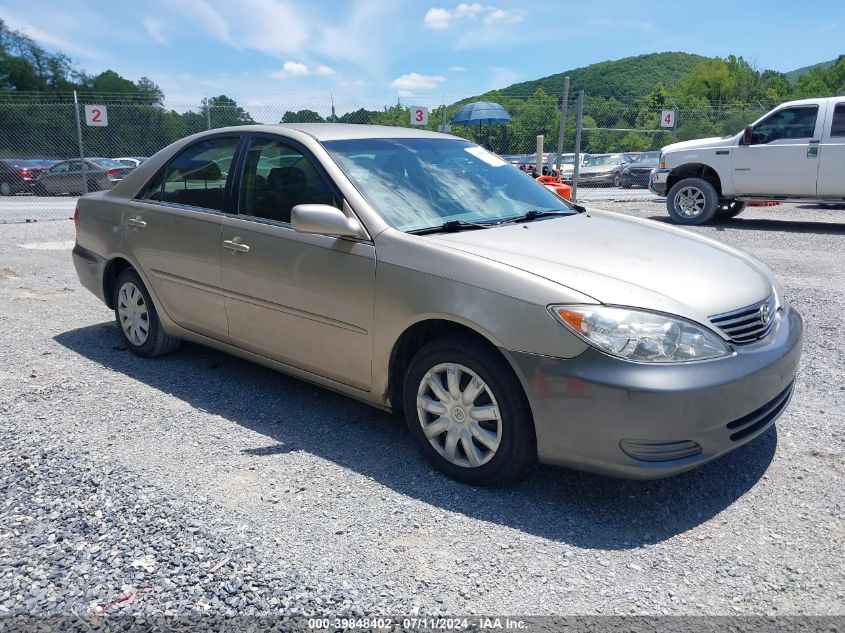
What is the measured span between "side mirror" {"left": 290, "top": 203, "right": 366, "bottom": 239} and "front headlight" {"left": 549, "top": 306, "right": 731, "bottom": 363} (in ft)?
3.93

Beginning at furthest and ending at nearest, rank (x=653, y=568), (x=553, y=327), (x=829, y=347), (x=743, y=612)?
1. (x=829, y=347)
2. (x=553, y=327)
3. (x=653, y=568)
4. (x=743, y=612)

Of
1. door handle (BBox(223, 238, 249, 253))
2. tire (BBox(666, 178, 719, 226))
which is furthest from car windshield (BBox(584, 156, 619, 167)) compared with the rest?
door handle (BBox(223, 238, 249, 253))

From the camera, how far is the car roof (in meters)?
4.07

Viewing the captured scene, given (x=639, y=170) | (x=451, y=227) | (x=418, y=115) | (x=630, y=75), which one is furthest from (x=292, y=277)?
(x=630, y=75)

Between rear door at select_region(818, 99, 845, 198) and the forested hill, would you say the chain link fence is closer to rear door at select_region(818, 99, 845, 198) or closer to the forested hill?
rear door at select_region(818, 99, 845, 198)

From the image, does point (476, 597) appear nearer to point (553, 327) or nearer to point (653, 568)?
point (653, 568)

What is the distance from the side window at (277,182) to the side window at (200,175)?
0.21 metres

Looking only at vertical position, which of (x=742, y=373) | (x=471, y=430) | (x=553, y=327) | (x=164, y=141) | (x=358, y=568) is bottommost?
(x=358, y=568)

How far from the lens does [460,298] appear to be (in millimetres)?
3070

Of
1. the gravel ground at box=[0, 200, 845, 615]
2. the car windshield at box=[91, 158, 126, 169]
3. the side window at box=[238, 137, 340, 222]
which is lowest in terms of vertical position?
the gravel ground at box=[0, 200, 845, 615]

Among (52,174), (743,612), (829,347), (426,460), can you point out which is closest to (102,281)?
(426,460)

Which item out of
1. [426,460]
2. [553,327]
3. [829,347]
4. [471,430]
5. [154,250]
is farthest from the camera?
[829,347]

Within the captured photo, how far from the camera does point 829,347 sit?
16.6ft

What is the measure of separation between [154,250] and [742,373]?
367 cm
